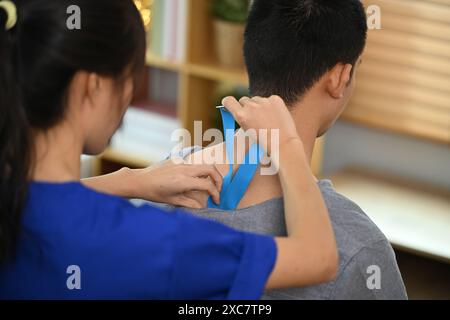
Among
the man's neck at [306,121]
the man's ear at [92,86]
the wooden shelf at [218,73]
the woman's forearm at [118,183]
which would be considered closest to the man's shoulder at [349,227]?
the man's neck at [306,121]

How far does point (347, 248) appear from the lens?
140 cm

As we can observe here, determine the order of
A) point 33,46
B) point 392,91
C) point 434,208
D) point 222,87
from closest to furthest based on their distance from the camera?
point 33,46
point 434,208
point 392,91
point 222,87

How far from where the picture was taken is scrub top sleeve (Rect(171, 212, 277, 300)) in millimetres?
1161

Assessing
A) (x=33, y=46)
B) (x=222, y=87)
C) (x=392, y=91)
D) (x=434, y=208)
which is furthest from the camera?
(x=222, y=87)

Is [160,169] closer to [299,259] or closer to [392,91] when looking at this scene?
[299,259]

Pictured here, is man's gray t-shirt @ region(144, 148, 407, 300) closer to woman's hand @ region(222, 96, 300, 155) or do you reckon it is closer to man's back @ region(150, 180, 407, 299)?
man's back @ region(150, 180, 407, 299)

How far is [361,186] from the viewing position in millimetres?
2982

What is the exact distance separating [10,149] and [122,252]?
0.21 meters

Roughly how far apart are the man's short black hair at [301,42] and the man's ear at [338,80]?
15 mm

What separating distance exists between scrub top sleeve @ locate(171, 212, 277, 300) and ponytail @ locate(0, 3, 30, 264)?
0.23m

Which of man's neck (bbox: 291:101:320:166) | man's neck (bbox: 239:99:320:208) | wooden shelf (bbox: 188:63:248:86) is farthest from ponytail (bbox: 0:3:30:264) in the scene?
wooden shelf (bbox: 188:63:248:86)
